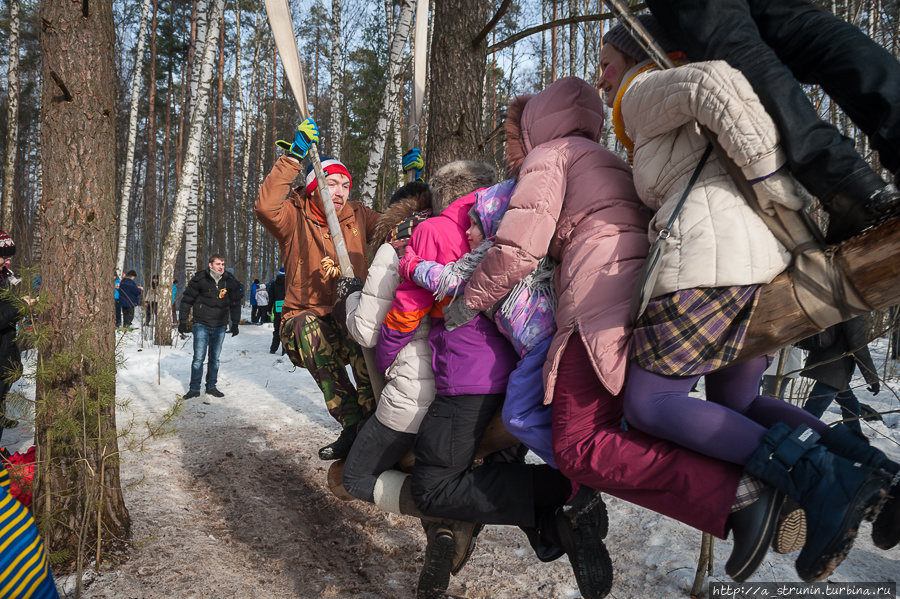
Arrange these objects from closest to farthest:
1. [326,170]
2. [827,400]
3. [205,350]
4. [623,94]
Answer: [623,94] → [326,170] → [827,400] → [205,350]

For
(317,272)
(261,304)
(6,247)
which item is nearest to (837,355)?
(317,272)

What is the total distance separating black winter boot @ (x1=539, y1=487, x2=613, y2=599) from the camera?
6.63ft

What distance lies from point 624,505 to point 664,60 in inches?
155

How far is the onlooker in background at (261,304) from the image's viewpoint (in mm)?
18719

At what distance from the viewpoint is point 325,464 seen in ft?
18.8

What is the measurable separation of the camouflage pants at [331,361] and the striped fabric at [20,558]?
1.28 metres

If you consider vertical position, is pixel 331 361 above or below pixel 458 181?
below

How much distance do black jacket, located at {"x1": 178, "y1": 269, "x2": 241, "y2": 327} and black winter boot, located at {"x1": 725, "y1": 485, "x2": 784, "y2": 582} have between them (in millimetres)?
7987

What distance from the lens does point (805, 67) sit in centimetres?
162

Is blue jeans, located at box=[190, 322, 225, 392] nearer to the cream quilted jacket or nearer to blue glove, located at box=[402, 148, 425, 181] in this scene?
blue glove, located at box=[402, 148, 425, 181]

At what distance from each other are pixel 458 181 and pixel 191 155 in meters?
10.5

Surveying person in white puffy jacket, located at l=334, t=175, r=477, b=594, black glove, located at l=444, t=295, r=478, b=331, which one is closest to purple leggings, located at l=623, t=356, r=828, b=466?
black glove, located at l=444, t=295, r=478, b=331

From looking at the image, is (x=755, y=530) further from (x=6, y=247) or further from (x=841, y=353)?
(x=6, y=247)

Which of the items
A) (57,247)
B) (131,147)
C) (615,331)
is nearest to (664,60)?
(615,331)
